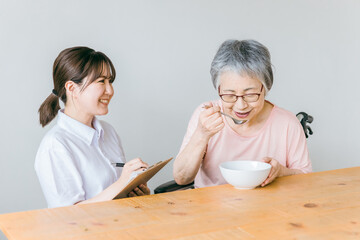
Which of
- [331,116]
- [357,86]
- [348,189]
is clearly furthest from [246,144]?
[357,86]

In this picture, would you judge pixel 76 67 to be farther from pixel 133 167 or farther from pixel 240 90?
pixel 240 90

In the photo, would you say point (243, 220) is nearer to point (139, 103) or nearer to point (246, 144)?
point (246, 144)

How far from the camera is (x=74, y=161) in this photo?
1.77 meters

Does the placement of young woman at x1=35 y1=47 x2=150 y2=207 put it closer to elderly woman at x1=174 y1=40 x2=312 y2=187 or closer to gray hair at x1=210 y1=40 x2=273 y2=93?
elderly woman at x1=174 y1=40 x2=312 y2=187

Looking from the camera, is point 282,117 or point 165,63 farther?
point 165,63

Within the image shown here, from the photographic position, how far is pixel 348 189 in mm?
1534

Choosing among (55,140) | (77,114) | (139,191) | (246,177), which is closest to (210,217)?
(246,177)

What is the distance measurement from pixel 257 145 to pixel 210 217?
34.9 inches

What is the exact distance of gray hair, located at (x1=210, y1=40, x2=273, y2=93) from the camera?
1864 millimetres

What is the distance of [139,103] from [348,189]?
5.24 feet

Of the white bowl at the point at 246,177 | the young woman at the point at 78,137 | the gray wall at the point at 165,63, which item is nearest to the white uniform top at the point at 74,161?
the young woman at the point at 78,137

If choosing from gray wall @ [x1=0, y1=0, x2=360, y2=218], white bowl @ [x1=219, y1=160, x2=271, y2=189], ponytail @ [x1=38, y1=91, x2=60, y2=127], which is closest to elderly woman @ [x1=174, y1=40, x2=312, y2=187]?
white bowl @ [x1=219, y1=160, x2=271, y2=189]

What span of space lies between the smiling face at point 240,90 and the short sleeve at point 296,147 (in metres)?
0.23

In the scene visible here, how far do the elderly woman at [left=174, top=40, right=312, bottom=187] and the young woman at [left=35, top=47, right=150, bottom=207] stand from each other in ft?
1.08
